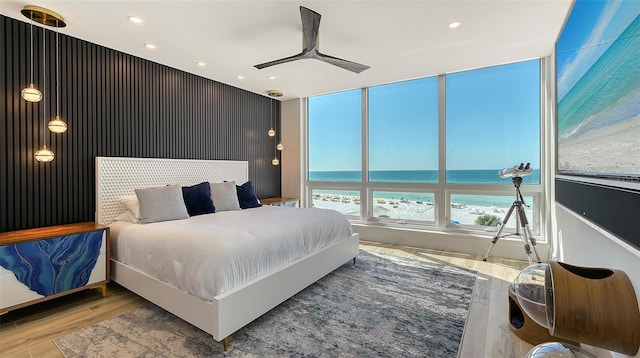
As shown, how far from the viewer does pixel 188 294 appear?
84.9 inches

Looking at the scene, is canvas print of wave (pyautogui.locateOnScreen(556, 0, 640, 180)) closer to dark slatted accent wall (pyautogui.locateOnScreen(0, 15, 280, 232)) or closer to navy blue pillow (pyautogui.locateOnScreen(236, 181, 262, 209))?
navy blue pillow (pyautogui.locateOnScreen(236, 181, 262, 209))

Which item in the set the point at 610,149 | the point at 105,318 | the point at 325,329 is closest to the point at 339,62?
the point at 610,149

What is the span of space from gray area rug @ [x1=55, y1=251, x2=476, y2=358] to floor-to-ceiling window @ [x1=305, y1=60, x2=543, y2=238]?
1742 mm

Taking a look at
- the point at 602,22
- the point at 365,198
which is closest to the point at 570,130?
the point at 602,22

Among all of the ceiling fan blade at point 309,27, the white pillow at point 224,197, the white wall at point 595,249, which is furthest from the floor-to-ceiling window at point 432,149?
the ceiling fan blade at point 309,27

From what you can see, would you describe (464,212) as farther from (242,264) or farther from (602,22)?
(242,264)

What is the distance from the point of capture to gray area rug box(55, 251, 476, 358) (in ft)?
6.51

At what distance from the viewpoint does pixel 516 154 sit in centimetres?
418

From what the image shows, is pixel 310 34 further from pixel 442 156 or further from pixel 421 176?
pixel 421 176

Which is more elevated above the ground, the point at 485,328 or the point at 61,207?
the point at 61,207

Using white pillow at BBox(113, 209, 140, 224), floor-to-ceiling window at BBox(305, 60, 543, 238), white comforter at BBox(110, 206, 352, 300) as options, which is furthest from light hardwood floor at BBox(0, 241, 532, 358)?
floor-to-ceiling window at BBox(305, 60, 543, 238)

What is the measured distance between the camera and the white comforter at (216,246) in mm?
2041

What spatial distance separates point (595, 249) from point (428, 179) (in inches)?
123

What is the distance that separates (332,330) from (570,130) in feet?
7.85
